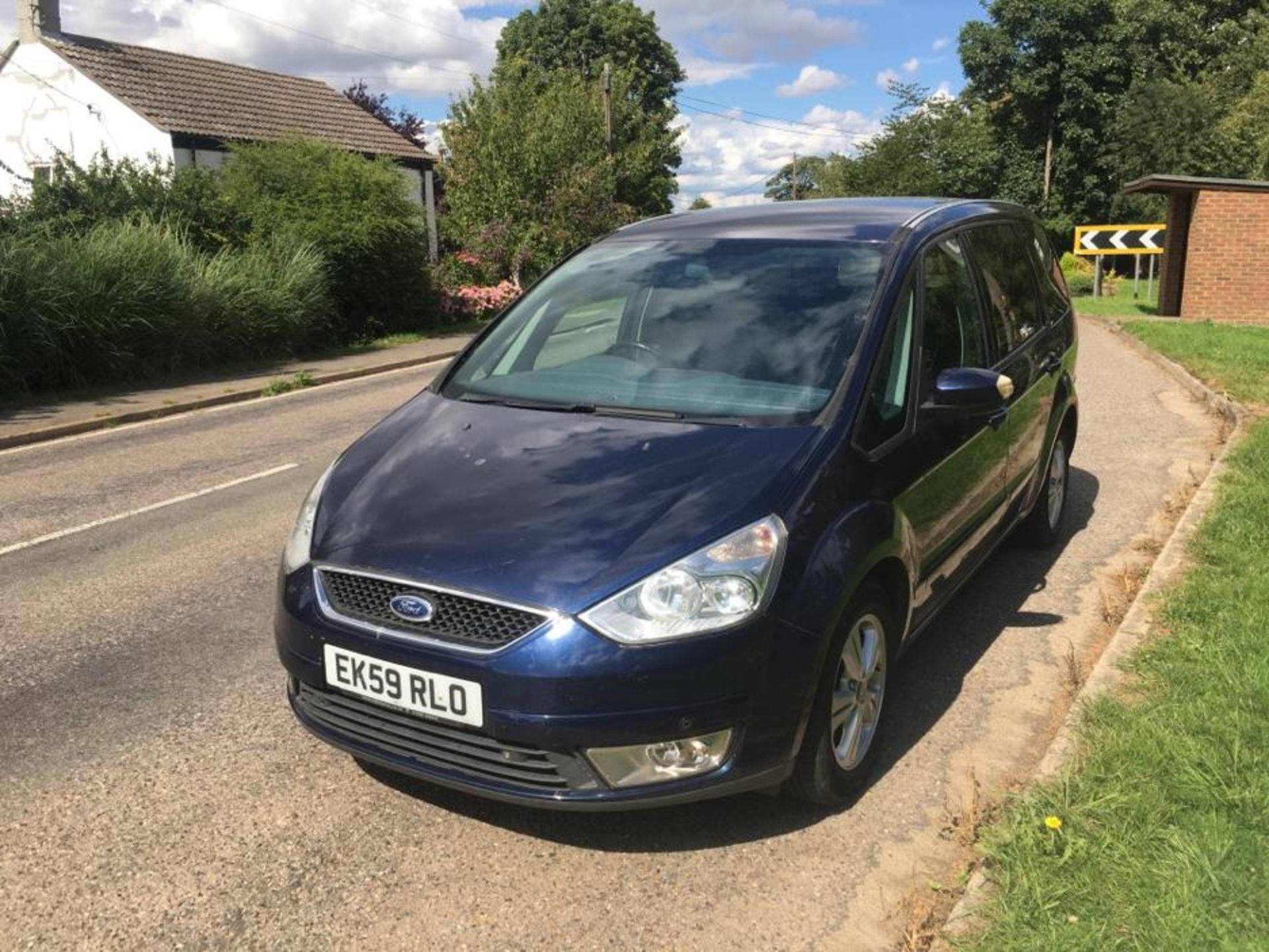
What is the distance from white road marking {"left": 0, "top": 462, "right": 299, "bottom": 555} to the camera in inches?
256

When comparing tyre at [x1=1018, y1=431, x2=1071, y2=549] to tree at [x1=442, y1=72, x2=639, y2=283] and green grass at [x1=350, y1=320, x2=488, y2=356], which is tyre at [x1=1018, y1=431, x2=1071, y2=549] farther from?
tree at [x1=442, y1=72, x2=639, y2=283]

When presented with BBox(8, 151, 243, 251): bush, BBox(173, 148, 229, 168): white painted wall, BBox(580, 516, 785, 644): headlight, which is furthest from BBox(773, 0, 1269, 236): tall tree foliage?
BBox(580, 516, 785, 644): headlight

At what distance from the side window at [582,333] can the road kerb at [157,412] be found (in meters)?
4.43

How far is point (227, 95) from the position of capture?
94.8ft

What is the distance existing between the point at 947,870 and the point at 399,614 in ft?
5.49

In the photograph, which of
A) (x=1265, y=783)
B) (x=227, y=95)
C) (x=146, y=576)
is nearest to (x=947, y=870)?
(x=1265, y=783)

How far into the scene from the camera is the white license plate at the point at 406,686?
271cm

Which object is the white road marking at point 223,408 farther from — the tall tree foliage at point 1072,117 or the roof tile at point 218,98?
the tall tree foliage at point 1072,117

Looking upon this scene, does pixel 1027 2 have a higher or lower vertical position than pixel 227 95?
higher

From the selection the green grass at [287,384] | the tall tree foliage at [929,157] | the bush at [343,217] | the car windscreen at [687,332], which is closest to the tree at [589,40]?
the tall tree foliage at [929,157]

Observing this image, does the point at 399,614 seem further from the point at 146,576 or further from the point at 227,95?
the point at 227,95

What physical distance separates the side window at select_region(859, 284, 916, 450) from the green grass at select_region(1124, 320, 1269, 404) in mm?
7036

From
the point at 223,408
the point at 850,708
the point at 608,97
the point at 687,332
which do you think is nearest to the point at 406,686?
the point at 850,708

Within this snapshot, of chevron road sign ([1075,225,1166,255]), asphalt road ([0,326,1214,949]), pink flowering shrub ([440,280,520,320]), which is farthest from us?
chevron road sign ([1075,225,1166,255])
